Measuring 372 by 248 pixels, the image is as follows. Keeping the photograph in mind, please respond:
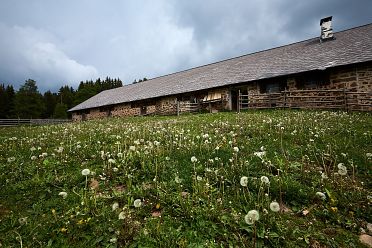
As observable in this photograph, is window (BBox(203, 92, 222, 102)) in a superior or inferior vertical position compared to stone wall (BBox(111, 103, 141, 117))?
superior

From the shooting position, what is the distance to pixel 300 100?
19672 millimetres

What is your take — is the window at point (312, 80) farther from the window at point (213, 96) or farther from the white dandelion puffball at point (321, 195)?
the white dandelion puffball at point (321, 195)

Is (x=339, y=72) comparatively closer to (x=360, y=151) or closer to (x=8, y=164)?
(x=360, y=151)

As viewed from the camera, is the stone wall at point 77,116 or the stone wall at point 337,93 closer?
the stone wall at point 337,93

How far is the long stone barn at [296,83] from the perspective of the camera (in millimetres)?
17953

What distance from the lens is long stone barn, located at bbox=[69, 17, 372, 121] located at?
17953mm

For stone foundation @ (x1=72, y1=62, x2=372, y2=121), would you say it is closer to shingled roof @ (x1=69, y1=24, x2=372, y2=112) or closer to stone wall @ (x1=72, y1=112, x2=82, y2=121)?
shingled roof @ (x1=69, y1=24, x2=372, y2=112)

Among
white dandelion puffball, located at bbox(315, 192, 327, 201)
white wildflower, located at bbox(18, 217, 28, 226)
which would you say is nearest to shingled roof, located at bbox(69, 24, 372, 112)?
white dandelion puffball, located at bbox(315, 192, 327, 201)

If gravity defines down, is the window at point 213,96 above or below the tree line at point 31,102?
below

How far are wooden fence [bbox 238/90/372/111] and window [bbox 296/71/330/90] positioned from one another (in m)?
0.88

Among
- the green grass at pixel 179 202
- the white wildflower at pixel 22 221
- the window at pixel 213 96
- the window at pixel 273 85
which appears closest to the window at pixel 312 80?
the window at pixel 273 85

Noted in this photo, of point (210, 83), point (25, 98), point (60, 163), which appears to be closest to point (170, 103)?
point (210, 83)

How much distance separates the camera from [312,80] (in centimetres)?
2036

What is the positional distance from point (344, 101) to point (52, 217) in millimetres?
19530
